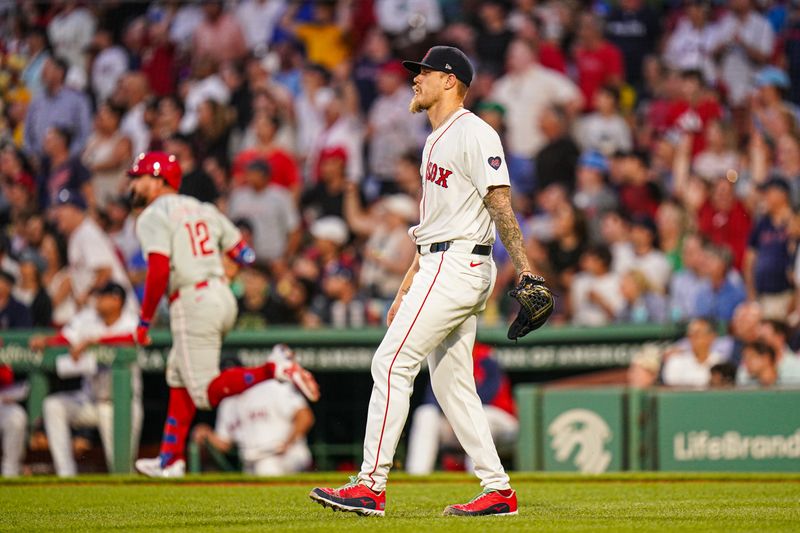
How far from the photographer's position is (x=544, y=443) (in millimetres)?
10656

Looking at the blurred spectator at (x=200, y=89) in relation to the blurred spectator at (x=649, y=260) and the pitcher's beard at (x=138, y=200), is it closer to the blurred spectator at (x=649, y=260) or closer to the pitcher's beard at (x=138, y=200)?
the blurred spectator at (x=649, y=260)

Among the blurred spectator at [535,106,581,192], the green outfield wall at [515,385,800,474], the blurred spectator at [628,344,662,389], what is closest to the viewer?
the green outfield wall at [515,385,800,474]

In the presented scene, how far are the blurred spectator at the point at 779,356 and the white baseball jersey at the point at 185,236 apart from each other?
4276 millimetres

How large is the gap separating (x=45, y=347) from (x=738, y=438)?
5.79 meters

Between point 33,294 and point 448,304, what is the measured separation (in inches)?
332

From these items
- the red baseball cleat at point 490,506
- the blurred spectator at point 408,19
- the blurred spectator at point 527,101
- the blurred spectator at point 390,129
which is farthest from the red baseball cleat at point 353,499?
the blurred spectator at point 408,19

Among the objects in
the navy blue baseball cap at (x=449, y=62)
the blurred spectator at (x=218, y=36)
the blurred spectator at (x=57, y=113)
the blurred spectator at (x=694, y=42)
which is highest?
the blurred spectator at (x=218, y=36)

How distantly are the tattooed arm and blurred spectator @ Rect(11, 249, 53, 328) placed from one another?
8.13 metres

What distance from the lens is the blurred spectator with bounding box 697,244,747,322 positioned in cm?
1181

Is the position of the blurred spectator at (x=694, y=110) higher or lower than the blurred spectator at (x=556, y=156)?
higher

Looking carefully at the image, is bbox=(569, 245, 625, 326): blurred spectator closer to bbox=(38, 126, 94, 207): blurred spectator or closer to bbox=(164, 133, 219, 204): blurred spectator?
bbox=(164, 133, 219, 204): blurred spectator

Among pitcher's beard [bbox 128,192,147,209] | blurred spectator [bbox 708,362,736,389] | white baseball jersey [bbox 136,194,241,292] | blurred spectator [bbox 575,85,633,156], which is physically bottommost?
blurred spectator [bbox 708,362,736,389]

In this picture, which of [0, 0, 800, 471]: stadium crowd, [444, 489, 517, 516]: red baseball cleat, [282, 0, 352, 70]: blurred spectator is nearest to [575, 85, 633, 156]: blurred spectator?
[0, 0, 800, 471]: stadium crowd

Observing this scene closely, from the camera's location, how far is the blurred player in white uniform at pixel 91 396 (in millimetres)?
11452
